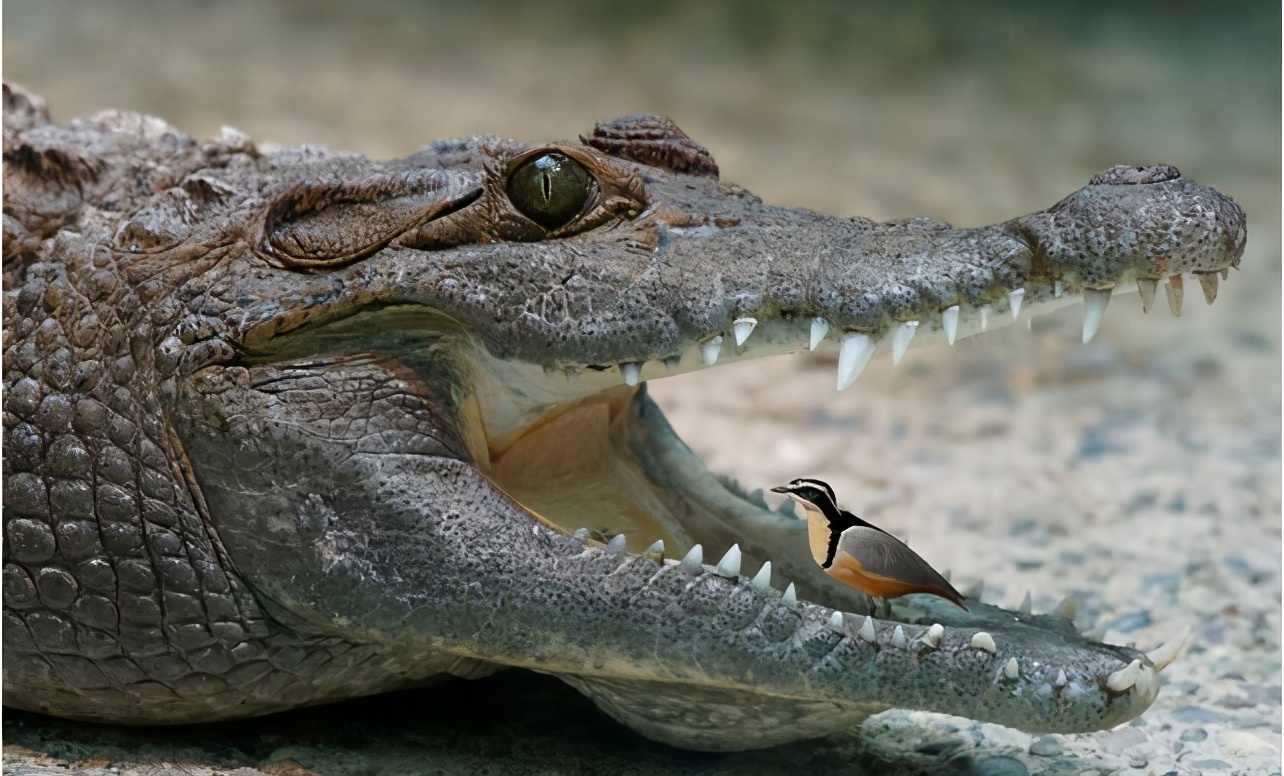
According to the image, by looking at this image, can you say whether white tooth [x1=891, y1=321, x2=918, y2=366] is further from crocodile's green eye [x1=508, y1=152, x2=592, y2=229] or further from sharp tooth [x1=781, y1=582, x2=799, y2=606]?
crocodile's green eye [x1=508, y1=152, x2=592, y2=229]

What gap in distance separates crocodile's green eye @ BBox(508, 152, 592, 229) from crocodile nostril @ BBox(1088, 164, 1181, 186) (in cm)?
93

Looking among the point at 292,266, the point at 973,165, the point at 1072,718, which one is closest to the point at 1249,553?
the point at 1072,718

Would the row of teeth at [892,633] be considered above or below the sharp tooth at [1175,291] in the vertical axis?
below

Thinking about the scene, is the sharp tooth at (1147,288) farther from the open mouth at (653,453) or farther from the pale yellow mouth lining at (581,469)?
the pale yellow mouth lining at (581,469)

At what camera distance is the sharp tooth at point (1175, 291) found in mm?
2166

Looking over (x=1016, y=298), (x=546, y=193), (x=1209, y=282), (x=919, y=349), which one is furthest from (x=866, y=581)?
(x=919, y=349)

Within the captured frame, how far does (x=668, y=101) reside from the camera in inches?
344

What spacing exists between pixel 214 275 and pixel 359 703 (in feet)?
3.08

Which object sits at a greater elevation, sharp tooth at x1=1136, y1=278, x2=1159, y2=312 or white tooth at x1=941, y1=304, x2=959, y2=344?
sharp tooth at x1=1136, y1=278, x2=1159, y2=312

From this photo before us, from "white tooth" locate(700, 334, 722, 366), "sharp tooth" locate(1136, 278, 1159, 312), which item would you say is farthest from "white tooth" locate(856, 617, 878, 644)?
"sharp tooth" locate(1136, 278, 1159, 312)

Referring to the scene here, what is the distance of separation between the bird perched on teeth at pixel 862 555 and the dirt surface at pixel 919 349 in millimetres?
298

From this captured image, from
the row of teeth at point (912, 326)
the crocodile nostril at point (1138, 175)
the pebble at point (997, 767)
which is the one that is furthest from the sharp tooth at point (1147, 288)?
the pebble at point (997, 767)

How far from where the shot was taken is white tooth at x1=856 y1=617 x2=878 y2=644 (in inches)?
84.4

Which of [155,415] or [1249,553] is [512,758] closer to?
[155,415]
